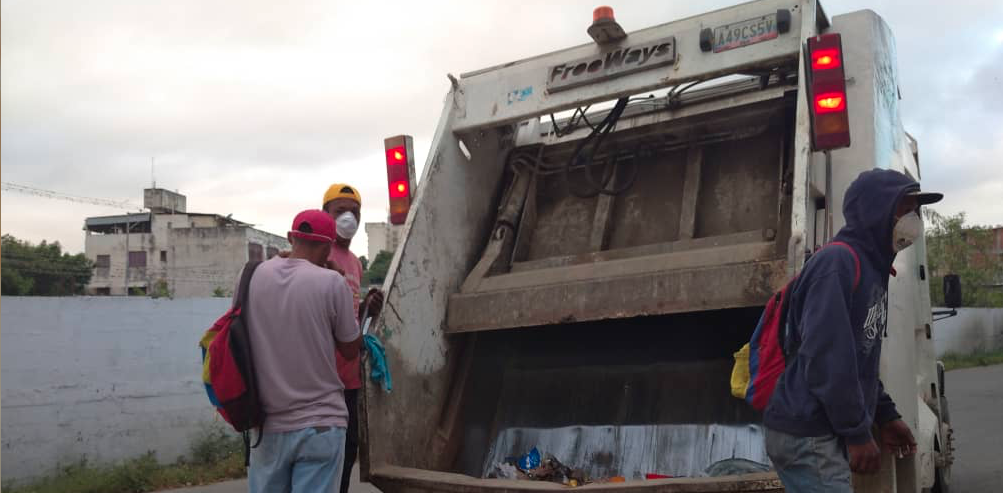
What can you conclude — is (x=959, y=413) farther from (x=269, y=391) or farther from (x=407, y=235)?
(x=269, y=391)

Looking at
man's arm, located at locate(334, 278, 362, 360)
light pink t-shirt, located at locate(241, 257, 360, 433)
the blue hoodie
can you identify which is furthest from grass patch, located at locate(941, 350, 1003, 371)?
light pink t-shirt, located at locate(241, 257, 360, 433)

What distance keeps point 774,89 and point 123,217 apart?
49.1m

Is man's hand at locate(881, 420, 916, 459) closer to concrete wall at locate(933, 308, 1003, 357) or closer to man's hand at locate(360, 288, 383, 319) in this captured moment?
man's hand at locate(360, 288, 383, 319)

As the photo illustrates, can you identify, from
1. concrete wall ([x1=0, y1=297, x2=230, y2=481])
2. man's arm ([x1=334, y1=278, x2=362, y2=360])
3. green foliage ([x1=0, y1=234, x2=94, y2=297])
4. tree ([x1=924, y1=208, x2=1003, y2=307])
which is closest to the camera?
man's arm ([x1=334, y1=278, x2=362, y2=360])

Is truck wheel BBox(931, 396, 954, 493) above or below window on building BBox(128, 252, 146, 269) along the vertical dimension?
below

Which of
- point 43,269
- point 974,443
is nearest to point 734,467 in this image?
point 974,443

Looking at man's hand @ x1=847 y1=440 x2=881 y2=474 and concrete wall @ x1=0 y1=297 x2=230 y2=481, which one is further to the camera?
concrete wall @ x1=0 y1=297 x2=230 y2=481

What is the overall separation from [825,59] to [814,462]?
1847 mm

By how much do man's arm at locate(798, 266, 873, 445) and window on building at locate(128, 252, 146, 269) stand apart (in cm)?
4694

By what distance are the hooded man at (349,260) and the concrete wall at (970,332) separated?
1992 centimetres

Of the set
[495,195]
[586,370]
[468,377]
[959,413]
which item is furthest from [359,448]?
[959,413]

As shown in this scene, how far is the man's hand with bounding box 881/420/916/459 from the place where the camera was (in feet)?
8.27

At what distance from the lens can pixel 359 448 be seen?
11.5 ft

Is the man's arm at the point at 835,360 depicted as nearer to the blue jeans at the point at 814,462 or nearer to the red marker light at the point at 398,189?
the blue jeans at the point at 814,462
